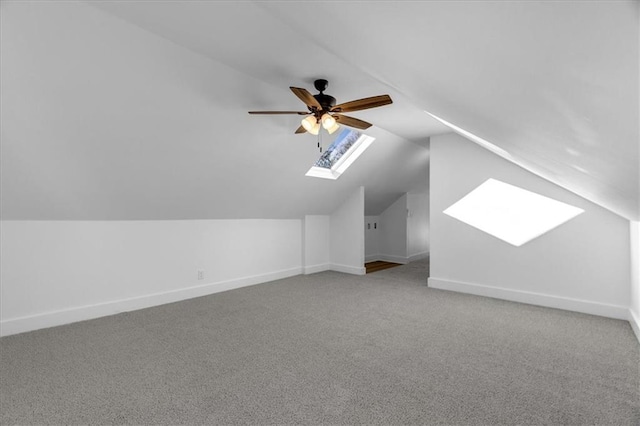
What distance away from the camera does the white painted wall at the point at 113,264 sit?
332 centimetres

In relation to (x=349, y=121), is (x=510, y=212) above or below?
below

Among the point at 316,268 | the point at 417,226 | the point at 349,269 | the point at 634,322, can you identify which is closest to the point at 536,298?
the point at 634,322

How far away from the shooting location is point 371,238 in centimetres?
810

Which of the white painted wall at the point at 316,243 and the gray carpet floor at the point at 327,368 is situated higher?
the white painted wall at the point at 316,243

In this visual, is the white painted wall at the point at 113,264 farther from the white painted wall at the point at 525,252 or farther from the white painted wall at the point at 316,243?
the white painted wall at the point at 525,252

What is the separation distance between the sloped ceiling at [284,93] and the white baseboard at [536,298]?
1.43m

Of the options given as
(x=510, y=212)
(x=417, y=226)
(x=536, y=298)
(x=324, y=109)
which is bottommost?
(x=536, y=298)

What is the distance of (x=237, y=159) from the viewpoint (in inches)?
A: 160

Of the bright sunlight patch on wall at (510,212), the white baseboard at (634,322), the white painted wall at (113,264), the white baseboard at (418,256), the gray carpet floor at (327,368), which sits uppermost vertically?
the bright sunlight patch on wall at (510,212)

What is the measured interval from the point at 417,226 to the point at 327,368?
6.15 m

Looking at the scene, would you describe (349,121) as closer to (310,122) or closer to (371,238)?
(310,122)

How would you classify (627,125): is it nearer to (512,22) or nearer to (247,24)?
(512,22)

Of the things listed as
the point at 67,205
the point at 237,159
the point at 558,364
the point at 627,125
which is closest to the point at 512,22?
the point at 627,125

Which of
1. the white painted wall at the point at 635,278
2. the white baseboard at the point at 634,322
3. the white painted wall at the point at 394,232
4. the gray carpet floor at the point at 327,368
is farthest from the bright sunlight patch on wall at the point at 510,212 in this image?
the white painted wall at the point at 394,232
